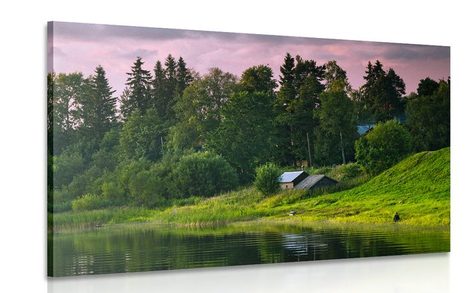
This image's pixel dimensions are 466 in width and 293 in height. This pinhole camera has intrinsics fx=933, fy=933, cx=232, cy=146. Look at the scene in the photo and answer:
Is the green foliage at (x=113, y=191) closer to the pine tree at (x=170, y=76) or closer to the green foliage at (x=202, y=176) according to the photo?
the green foliage at (x=202, y=176)

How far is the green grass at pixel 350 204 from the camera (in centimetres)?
753

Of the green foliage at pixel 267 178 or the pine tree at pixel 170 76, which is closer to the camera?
the pine tree at pixel 170 76

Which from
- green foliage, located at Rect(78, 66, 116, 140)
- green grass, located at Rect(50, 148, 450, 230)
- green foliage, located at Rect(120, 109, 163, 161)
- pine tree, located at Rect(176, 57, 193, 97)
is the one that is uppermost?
pine tree, located at Rect(176, 57, 193, 97)

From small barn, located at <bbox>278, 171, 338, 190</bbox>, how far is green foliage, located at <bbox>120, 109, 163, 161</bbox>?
45.0 inches

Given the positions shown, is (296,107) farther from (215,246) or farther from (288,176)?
(215,246)

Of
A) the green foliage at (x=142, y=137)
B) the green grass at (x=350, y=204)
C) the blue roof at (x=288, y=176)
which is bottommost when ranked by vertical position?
the green grass at (x=350, y=204)

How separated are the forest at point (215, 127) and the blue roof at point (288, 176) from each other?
69 millimetres

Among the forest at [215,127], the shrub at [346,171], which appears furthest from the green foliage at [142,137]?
the shrub at [346,171]

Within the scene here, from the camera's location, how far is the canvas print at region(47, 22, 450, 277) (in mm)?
7086

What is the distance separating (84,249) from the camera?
705cm

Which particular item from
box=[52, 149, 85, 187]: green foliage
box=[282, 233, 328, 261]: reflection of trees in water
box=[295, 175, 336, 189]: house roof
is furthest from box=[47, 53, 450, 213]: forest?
box=[282, 233, 328, 261]: reflection of trees in water

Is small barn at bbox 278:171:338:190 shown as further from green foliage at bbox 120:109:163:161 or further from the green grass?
green foliage at bbox 120:109:163:161
